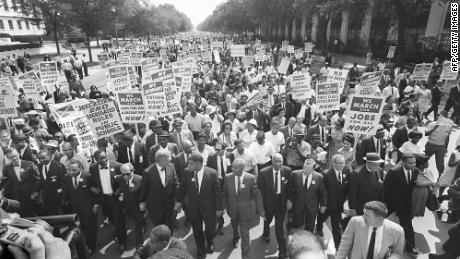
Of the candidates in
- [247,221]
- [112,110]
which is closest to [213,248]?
[247,221]

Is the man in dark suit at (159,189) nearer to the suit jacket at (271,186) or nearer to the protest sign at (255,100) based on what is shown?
the suit jacket at (271,186)

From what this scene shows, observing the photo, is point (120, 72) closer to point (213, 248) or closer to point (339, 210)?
point (213, 248)

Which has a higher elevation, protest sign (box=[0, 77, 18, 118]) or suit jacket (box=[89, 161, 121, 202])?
protest sign (box=[0, 77, 18, 118])

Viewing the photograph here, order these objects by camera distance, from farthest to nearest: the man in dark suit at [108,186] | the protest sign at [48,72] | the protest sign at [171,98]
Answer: the protest sign at [48,72] < the protest sign at [171,98] < the man in dark suit at [108,186]

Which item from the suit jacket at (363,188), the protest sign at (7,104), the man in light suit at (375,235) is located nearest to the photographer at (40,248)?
the man in light suit at (375,235)

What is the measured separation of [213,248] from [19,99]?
11215mm

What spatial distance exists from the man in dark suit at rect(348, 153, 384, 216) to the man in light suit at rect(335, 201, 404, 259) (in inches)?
62.4

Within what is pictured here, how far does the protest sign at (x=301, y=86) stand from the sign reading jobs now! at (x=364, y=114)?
307 centimetres

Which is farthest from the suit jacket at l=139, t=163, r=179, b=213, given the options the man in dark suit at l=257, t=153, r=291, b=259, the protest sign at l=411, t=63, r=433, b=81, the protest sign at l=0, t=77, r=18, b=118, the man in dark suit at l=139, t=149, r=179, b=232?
A: the protest sign at l=411, t=63, r=433, b=81

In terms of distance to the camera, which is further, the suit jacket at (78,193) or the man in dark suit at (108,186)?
the man in dark suit at (108,186)

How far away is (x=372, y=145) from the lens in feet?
23.4

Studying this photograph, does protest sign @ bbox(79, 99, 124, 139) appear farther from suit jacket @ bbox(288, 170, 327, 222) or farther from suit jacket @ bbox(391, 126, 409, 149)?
suit jacket @ bbox(391, 126, 409, 149)

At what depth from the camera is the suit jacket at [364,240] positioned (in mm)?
3818

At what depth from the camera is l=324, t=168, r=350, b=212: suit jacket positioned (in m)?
5.70
